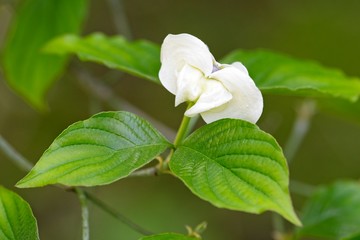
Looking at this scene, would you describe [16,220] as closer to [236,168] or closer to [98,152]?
[98,152]

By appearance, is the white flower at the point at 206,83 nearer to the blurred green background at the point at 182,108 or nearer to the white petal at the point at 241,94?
the white petal at the point at 241,94

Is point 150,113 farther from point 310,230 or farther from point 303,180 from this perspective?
point 310,230

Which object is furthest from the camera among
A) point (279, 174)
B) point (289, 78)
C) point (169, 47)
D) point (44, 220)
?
point (44, 220)

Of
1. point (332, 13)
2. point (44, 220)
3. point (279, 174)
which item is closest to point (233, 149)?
point (279, 174)

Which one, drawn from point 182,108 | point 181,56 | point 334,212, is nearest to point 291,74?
point 334,212

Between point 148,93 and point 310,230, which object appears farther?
point 148,93

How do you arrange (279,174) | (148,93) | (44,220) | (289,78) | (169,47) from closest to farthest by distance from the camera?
1. (279,174)
2. (169,47)
3. (289,78)
4. (44,220)
5. (148,93)

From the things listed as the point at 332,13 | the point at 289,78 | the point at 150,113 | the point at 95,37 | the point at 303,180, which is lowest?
the point at 303,180
